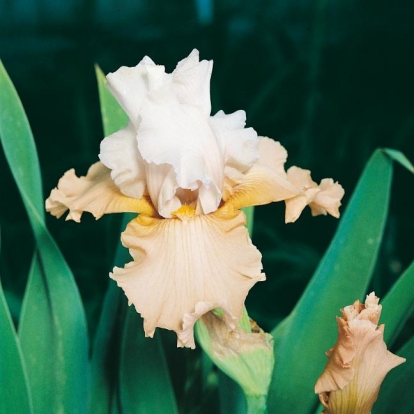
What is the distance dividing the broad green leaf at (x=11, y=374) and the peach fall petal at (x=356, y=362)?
310 mm

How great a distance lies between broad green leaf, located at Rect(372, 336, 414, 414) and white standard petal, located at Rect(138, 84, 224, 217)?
12.7 inches

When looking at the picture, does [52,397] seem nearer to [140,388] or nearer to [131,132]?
[140,388]

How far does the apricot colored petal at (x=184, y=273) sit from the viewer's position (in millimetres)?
462

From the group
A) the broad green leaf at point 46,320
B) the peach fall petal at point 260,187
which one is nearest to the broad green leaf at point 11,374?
the broad green leaf at point 46,320

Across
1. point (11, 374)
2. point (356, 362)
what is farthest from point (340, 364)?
point (11, 374)

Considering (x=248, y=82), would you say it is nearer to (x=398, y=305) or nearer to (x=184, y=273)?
(x=398, y=305)

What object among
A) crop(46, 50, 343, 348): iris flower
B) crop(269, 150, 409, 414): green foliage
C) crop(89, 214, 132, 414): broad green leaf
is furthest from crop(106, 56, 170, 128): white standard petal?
crop(269, 150, 409, 414): green foliage

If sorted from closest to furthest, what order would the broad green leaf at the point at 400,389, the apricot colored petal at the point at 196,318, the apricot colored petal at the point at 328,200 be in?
the apricot colored petal at the point at 196,318 < the apricot colored petal at the point at 328,200 < the broad green leaf at the point at 400,389

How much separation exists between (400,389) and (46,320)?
402mm

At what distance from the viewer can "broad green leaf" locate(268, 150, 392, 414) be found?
0.72 m

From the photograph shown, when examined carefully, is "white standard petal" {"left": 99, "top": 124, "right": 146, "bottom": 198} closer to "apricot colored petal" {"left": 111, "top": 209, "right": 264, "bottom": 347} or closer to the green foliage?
"apricot colored petal" {"left": 111, "top": 209, "right": 264, "bottom": 347}

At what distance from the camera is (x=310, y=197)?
0.53 meters

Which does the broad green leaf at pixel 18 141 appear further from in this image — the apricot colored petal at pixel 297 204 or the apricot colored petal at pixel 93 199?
the apricot colored petal at pixel 297 204

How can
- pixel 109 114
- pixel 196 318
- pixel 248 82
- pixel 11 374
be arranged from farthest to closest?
pixel 248 82, pixel 109 114, pixel 11 374, pixel 196 318
